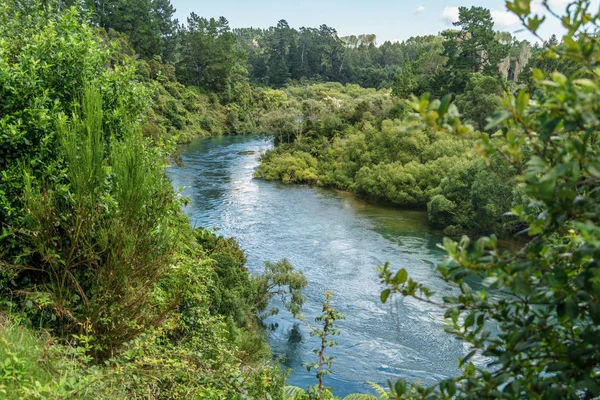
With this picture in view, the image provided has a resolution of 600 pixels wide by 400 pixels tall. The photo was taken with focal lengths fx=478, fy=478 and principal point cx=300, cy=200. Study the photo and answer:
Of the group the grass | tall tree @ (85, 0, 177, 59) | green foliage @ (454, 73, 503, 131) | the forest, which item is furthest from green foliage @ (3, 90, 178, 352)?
tall tree @ (85, 0, 177, 59)

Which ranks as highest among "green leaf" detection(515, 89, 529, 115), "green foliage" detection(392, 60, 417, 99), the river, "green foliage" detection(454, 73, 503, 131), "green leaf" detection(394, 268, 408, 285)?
"green foliage" detection(392, 60, 417, 99)

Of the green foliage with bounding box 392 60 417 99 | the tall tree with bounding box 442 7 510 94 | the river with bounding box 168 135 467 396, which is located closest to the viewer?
the river with bounding box 168 135 467 396

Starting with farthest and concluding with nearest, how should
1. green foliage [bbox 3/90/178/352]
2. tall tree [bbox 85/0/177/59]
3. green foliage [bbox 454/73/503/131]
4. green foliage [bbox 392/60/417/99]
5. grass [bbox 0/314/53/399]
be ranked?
tall tree [bbox 85/0/177/59], green foliage [bbox 392/60/417/99], green foliage [bbox 454/73/503/131], green foliage [bbox 3/90/178/352], grass [bbox 0/314/53/399]

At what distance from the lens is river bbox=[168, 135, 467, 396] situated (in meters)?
9.95

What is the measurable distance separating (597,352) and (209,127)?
44.3 meters

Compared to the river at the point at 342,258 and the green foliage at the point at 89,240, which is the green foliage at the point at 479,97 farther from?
the green foliage at the point at 89,240

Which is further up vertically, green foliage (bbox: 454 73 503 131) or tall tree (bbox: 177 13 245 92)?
tall tree (bbox: 177 13 245 92)

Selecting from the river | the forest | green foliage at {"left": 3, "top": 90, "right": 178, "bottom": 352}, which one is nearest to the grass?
the forest

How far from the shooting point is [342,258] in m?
15.3

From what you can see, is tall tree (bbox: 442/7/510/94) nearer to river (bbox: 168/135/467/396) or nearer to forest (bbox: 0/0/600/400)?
river (bbox: 168/135/467/396)

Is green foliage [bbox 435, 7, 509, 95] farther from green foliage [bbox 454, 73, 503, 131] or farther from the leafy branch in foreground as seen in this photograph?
the leafy branch in foreground

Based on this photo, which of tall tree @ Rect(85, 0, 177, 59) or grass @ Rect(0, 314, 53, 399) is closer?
grass @ Rect(0, 314, 53, 399)

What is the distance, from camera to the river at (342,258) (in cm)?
995

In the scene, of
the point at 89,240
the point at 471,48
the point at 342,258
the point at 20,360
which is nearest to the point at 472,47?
the point at 471,48
